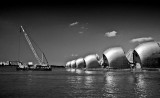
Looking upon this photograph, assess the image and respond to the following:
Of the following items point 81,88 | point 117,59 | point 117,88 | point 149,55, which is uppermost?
point 149,55

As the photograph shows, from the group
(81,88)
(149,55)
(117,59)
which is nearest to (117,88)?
(81,88)

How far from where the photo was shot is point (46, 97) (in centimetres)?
1952

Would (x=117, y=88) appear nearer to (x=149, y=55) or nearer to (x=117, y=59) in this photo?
(x=149, y=55)

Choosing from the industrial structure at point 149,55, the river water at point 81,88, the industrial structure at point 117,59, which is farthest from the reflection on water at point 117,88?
the industrial structure at point 117,59

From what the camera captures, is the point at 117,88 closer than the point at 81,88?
Yes

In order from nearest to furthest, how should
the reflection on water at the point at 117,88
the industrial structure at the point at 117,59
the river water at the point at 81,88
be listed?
the river water at the point at 81,88, the reflection on water at the point at 117,88, the industrial structure at the point at 117,59

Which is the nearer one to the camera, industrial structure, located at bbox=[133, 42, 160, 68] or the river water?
the river water

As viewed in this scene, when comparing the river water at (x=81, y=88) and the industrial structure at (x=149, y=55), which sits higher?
the industrial structure at (x=149, y=55)

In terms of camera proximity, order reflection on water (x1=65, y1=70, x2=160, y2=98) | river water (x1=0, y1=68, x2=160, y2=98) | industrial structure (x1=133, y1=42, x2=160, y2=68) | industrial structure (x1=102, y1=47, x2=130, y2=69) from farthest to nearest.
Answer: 1. industrial structure (x1=102, y1=47, x2=130, y2=69)
2. industrial structure (x1=133, y1=42, x2=160, y2=68)
3. reflection on water (x1=65, y1=70, x2=160, y2=98)
4. river water (x1=0, y1=68, x2=160, y2=98)

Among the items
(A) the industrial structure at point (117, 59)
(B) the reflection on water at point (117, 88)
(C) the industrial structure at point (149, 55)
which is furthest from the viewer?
(A) the industrial structure at point (117, 59)

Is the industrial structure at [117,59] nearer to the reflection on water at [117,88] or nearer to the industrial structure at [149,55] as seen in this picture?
the industrial structure at [149,55]

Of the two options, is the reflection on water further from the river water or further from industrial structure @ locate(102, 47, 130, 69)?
industrial structure @ locate(102, 47, 130, 69)

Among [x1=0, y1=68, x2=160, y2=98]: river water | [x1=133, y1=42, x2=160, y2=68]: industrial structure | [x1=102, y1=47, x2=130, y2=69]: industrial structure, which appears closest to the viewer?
[x1=0, y1=68, x2=160, y2=98]: river water

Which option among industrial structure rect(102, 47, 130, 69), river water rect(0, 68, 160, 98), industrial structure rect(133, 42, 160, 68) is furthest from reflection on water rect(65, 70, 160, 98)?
industrial structure rect(102, 47, 130, 69)
